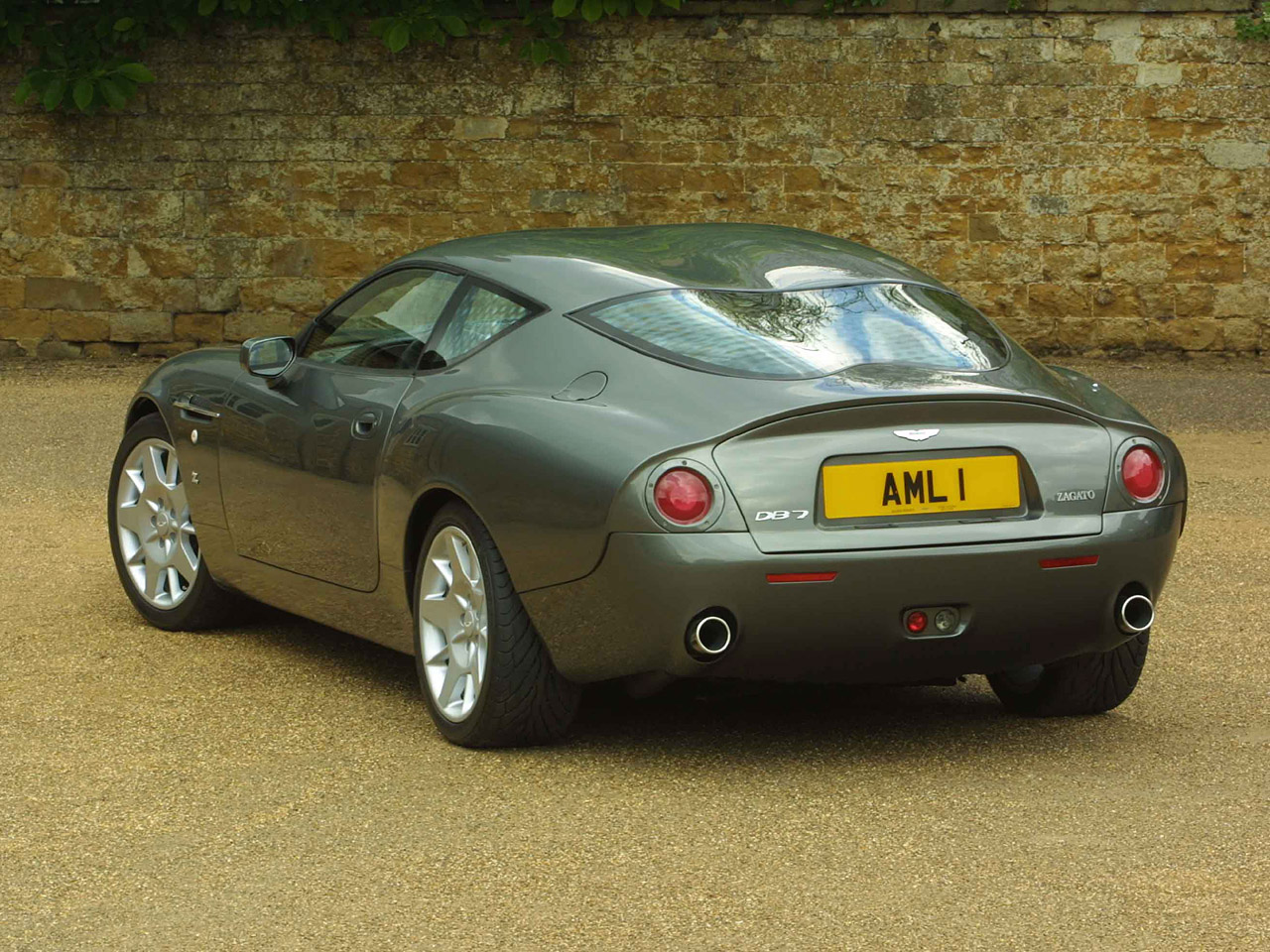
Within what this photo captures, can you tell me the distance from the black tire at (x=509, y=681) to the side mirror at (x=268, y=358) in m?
1.19

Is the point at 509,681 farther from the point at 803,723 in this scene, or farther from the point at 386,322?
the point at 386,322

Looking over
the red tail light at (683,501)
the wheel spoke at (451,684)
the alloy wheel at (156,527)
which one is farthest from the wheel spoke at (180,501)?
the red tail light at (683,501)

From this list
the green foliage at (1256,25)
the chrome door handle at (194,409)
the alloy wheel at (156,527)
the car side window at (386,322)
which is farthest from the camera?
the green foliage at (1256,25)

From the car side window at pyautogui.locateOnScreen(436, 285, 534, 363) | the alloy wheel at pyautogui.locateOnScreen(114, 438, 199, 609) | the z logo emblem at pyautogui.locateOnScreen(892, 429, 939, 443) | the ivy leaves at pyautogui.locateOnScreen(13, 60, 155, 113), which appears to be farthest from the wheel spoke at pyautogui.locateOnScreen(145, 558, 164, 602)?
the ivy leaves at pyautogui.locateOnScreen(13, 60, 155, 113)

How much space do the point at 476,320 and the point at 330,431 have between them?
0.55 metres

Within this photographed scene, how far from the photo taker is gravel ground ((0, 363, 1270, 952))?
3650 millimetres

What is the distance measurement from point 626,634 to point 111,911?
4.37 feet

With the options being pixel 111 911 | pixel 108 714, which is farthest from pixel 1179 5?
pixel 111 911

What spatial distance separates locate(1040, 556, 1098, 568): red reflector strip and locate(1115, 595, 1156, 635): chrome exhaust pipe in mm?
157

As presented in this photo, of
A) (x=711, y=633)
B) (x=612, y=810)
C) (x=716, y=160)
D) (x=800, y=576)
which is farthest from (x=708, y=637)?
(x=716, y=160)

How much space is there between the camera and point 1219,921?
11.9 feet

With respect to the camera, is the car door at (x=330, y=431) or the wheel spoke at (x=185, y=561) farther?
the wheel spoke at (x=185, y=561)

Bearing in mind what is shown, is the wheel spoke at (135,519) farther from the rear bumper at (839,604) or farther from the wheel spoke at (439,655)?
the rear bumper at (839,604)

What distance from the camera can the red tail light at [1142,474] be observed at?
4.77 meters
